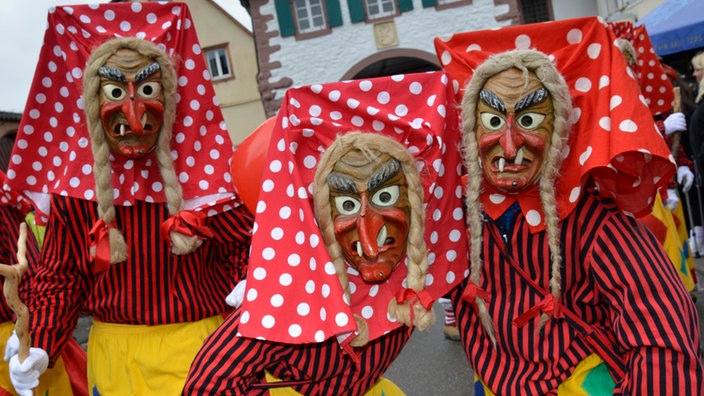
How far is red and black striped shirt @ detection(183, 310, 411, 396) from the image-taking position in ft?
5.60

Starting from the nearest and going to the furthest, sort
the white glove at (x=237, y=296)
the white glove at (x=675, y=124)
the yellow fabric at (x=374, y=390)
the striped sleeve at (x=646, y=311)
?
the striped sleeve at (x=646, y=311), the yellow fabric at (x=374, y=390), the white glove at (x=237, y=296), the white glove at (x=675, y=124)

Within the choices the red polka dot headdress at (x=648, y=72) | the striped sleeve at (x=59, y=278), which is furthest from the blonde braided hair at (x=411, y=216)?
the red polka dot headdress at (x=648, y=72)

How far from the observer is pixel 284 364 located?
5.97ft

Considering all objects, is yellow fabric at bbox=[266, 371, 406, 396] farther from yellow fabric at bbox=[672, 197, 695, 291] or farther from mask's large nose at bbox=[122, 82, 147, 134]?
yellow fabric at bbox=[672, 197, 695, 291]

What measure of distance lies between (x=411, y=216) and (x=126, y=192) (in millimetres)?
→ 1113

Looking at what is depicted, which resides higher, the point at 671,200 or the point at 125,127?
the point at 125,127

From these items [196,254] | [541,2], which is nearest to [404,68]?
[541,2]

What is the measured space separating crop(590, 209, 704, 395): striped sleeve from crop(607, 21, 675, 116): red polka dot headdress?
247 centimetres

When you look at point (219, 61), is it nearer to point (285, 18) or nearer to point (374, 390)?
point (285, 18)

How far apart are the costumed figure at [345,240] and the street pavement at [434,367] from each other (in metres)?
2.14

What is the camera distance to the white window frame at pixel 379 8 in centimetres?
1538

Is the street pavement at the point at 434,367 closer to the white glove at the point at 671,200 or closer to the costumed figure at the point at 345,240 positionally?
the white glove at the point at 671,200

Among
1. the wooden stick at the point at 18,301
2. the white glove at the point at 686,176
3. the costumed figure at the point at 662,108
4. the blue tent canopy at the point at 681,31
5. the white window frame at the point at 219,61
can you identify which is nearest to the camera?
the wooden stick at the point at 18,301

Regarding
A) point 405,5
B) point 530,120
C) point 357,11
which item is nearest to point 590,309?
point 530,120
